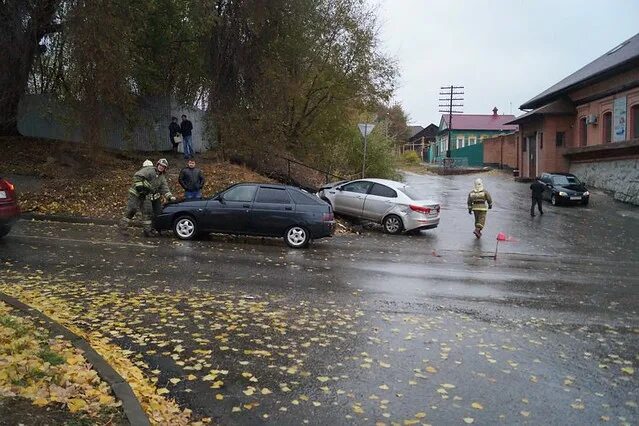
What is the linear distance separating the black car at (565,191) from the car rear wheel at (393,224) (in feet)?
45.5

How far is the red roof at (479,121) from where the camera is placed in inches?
3184

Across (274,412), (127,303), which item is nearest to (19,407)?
(274,412)

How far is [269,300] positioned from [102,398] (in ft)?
12.8

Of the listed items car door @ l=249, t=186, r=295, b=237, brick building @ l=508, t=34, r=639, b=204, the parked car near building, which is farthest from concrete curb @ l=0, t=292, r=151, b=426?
brick building @ l=508, t=34, r=639, b=204

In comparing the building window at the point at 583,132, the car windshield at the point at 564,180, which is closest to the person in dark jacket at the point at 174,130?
the car windshield at the point at 564,180

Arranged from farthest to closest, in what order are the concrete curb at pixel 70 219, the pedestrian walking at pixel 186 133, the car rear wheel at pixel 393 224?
the pedestrian walking at pixel 186 133 < the car rear wheel at pixel 393 224 < the concrete curb at pixel 70 219

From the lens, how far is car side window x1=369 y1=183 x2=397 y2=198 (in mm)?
18188

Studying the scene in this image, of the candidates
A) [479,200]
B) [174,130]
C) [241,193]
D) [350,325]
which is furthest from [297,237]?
[174,130]

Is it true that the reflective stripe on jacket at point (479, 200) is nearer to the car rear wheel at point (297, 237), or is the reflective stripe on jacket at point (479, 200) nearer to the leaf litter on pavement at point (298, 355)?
the car rear wheel at point (297, 237)

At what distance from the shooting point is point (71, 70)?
17.1 m

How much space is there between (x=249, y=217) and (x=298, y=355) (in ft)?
27.0

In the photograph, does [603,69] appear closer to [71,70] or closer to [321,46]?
[321,46]

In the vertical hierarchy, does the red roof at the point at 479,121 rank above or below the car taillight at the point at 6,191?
above

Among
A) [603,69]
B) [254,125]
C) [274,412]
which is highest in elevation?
[603,69]
